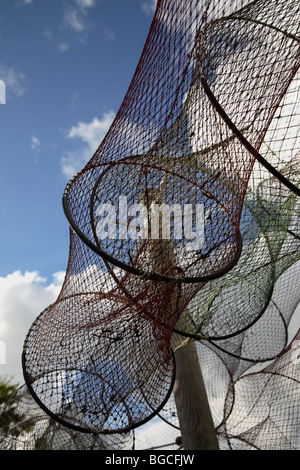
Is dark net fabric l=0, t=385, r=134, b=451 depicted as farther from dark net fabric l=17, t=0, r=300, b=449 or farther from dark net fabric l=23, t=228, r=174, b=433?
dark net fabric l=17, t=0, r=300, b=449

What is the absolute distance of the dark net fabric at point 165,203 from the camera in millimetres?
2301

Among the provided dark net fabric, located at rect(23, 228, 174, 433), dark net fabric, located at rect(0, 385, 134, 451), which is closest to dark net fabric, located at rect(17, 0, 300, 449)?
dark net fabric, located at rect(23, 228, 174, 433)

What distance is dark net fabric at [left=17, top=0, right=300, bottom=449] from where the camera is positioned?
2.30 meters

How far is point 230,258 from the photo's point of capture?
239 centimetres

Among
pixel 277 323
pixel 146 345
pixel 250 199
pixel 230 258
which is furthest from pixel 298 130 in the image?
pixel 277 323

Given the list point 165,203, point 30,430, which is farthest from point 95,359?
point 30,430

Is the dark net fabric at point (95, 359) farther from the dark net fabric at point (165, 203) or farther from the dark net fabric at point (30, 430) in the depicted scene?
the dark net fabric at point (30, 430)

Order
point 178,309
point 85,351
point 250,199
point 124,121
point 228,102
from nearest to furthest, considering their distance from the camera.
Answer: point 228,102
point 178,309
point 124,121
point 85,351
point 250,199

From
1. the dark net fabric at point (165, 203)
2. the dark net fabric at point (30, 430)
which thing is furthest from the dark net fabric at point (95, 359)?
the dark net fabric at point (30, 430)

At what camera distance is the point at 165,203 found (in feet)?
8.54

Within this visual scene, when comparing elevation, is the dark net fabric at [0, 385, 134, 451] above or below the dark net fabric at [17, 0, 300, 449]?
below

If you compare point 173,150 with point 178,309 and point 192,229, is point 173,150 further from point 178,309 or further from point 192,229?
point 178,309

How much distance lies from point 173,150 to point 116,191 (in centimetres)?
50

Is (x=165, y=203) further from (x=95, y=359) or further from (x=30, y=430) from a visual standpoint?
(x=30, y=430)
